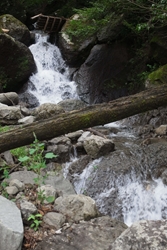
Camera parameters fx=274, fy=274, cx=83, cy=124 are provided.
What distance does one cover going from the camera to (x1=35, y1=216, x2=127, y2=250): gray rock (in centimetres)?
257

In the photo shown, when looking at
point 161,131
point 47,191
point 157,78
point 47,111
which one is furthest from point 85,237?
point 157,78

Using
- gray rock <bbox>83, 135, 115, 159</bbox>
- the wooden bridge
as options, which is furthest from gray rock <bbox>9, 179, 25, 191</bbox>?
the wooden bridge

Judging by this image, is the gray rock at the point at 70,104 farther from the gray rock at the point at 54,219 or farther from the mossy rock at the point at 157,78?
the gray rock at the point at 54,219

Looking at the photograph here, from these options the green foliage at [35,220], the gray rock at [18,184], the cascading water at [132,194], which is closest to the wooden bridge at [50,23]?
the cascading water at [132,194]

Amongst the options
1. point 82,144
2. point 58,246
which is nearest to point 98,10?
point 82,144

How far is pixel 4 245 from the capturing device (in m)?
2.28

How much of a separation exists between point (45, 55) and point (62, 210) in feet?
34.5

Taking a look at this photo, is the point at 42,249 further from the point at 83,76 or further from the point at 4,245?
the point at 83,76

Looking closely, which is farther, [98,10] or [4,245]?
[98,10]

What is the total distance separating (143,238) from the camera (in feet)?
5.44

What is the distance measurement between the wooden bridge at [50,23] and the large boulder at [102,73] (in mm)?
3197

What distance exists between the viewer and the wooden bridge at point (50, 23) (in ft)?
43.5

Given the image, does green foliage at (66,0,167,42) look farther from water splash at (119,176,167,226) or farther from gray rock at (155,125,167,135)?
water splash at (119,176,167,226)

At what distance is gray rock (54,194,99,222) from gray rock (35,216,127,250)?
101 millimetres
